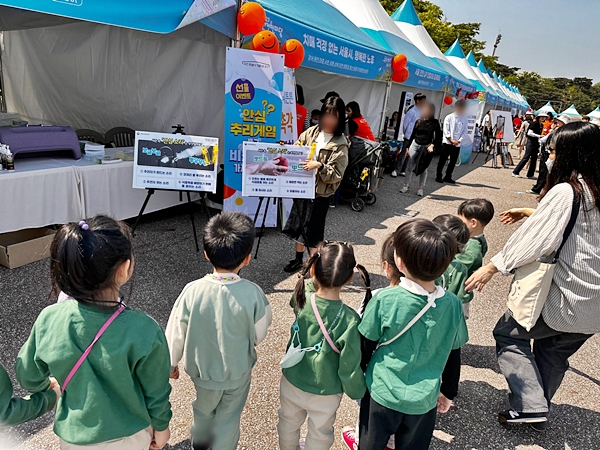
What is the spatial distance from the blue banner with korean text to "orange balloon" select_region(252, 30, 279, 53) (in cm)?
21

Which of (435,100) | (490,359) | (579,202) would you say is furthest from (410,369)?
(435,100)

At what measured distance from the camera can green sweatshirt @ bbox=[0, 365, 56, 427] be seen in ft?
3.89

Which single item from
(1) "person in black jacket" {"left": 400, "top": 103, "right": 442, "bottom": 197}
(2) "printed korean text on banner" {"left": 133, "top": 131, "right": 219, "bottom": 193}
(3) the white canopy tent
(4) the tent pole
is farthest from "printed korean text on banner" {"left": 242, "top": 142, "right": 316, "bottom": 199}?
(3) the white canopy tent

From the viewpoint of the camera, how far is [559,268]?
206cm

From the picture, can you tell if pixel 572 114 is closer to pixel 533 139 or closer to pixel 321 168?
pixel 533 139

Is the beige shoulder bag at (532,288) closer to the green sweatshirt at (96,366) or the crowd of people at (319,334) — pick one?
the crowd of people at (319,334)

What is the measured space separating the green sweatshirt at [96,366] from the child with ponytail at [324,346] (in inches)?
22.6

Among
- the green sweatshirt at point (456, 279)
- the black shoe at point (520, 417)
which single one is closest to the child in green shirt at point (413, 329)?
the green sweatshirt at point (456, 279)

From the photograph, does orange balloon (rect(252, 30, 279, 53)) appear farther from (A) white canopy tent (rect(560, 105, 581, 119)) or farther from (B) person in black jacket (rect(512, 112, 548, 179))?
(A) white canopy tent (rect(560, 105, 581, 119))

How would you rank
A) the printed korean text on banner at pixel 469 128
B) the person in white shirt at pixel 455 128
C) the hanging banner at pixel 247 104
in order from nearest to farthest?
the hanging banner at pixel 247 104, the person in white shirt at pixel 455 128, the printed korean text on banner at pixel 469 128

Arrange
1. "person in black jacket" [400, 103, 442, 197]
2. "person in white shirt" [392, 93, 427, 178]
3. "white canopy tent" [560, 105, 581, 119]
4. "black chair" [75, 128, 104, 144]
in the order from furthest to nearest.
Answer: "white canopy tent" [560, 105, 581, 119] < "person in white shirt" [392, 93, 427, 178] < "person in black jacket" [400, 103, 442, 197] < "black chair" [75, 128, 104, 144]

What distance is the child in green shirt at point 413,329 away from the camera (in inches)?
59.4

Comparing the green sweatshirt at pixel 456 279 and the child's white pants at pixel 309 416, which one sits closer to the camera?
the child's white pants at pixel 309 416

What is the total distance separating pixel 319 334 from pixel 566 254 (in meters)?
1.35
